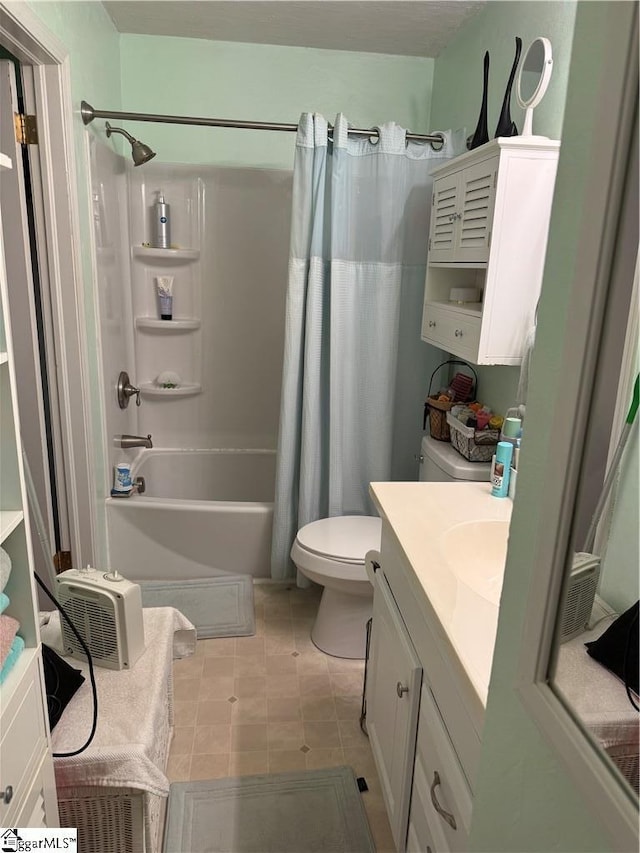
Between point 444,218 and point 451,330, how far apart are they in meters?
0.41

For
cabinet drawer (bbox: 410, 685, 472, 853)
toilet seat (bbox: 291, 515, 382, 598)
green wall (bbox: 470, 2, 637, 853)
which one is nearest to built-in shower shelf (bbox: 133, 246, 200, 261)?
toilet seat (bbox: 291, 515, 382, 598)

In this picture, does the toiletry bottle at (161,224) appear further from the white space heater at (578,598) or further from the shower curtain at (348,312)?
the white space heater at (578,598)

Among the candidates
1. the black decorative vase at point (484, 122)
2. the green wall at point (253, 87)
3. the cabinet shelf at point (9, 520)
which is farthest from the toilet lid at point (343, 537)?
the green wall at point (253, 87)

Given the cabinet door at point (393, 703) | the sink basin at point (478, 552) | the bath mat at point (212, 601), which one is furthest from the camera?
the bath mat at point (212, 601)

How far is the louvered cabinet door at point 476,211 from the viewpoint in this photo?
1744 millimetres

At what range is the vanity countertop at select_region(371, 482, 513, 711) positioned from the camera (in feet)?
3.26

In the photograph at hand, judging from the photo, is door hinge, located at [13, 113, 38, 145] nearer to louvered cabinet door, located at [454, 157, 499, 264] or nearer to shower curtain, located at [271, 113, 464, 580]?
shower curtain, located at [271, 113, 464, 580]

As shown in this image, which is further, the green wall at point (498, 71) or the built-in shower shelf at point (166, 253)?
the built-in shower shelf at point (166, 253)

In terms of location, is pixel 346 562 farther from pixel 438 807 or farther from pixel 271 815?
pixel 438 807

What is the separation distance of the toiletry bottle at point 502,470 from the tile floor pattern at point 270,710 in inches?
35.6

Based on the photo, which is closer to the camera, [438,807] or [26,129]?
[438,807]

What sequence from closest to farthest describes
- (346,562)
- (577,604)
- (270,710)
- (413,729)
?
(577,604) < (413,729) < (270,710) < (346,562)

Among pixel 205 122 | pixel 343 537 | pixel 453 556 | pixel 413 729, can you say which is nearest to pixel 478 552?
pixel 453 556

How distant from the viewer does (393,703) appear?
4.71 ft
